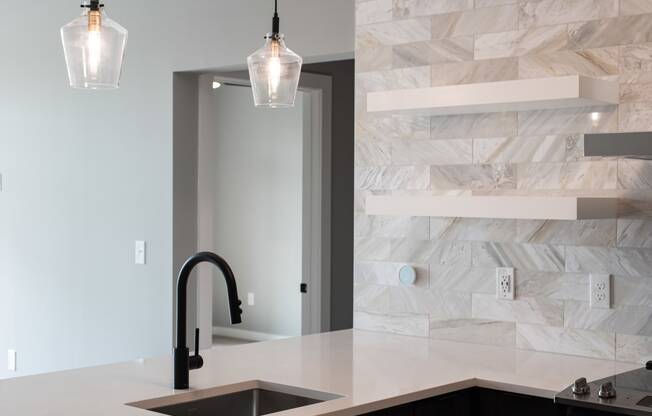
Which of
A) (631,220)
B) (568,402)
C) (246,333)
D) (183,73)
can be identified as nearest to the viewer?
(568,402)

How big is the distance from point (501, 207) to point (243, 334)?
253 inches

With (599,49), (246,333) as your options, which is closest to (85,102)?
(599,49)

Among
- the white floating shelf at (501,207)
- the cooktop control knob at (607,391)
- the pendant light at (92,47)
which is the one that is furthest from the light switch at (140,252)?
the cooktop control knob at (607,391)

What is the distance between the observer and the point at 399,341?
11.7ft

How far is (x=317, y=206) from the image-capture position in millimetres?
5656

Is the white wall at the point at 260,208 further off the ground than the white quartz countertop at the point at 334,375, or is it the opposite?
the white wall at the point at 260,208

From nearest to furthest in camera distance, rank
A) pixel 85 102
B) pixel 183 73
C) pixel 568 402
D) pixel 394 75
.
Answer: pixel 568 402 < pixel 394 75 < pixel 183 73 < pixel 85 102

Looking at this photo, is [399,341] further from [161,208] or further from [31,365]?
[31,365]

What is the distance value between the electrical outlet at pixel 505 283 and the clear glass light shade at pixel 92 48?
1.75 meters

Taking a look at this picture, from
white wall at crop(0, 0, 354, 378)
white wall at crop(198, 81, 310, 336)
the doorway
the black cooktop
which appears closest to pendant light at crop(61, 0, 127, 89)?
the black cooktop

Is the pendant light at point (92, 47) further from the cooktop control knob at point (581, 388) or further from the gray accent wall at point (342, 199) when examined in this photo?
the gray accent wall at point (342, 199)

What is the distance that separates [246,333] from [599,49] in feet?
21.2

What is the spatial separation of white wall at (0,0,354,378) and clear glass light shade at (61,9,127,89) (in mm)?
2029

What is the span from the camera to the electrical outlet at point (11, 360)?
5.71 meters
